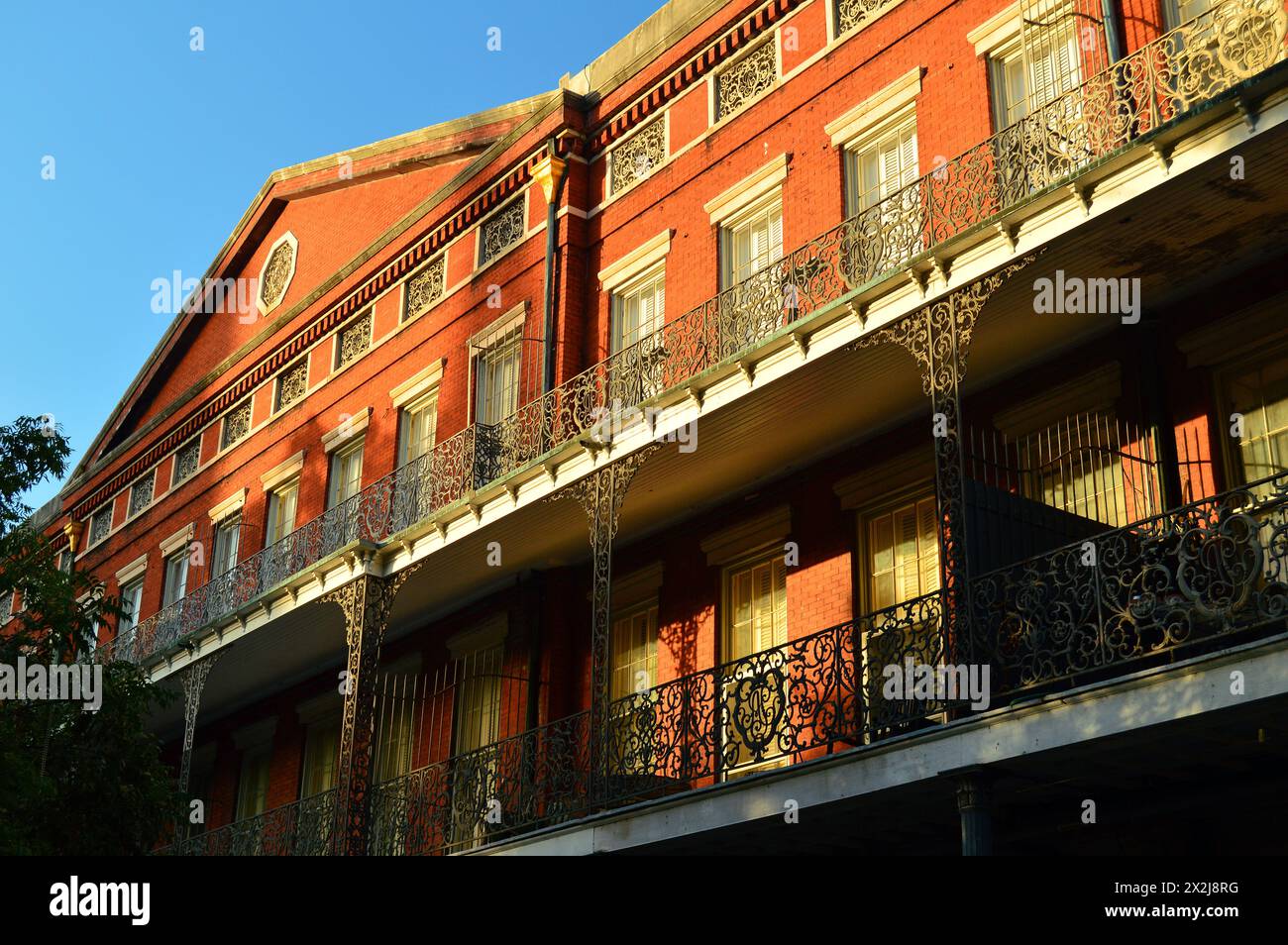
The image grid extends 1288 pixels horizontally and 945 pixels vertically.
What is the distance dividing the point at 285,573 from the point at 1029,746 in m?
12.8

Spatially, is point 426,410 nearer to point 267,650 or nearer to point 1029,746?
point 267,650

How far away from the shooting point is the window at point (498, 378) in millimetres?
19281

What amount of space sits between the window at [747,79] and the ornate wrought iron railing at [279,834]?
8924mm

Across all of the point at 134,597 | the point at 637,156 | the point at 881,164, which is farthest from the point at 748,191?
the point at 134,597

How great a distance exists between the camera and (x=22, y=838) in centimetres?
1404

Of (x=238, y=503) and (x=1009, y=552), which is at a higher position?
(x=238, y=503)

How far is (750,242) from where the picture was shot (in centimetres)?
1688

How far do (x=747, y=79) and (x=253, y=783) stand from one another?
12.8 metres

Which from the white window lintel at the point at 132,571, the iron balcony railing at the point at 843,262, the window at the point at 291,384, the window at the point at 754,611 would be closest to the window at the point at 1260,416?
the iron balcony railing at the point at 843,262

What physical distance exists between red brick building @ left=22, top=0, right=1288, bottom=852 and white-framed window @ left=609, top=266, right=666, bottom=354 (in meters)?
0.06

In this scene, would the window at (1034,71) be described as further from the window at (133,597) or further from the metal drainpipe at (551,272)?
the window at (133,597)

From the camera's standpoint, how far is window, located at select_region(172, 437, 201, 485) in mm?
27109

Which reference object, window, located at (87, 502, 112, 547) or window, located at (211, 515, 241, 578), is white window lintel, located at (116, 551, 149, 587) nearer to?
window, located at (87, 502, 112, 547)
